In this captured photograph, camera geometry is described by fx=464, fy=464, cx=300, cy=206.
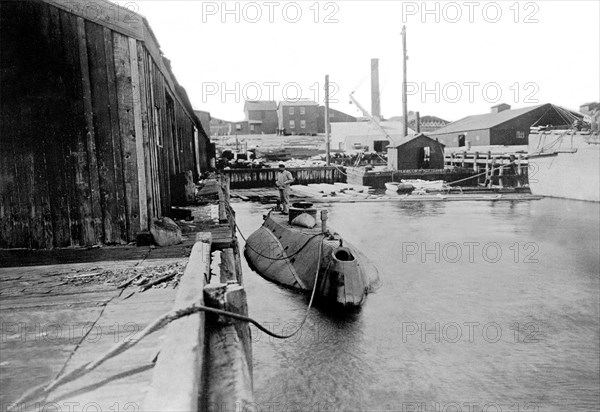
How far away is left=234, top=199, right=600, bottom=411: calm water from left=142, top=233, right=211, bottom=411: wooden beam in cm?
612

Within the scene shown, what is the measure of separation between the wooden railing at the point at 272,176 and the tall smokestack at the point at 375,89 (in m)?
29.8

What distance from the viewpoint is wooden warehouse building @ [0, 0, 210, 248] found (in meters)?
6.75

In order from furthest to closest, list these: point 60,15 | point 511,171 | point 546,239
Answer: point 511,171 < point 546,239 < point 60,15

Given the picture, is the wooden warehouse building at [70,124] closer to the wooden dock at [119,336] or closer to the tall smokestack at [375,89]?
the wooden dock at [119,336]

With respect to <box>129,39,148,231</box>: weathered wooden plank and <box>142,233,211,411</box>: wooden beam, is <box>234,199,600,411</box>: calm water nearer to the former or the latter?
<box>129,39,148,231</box>: weathered wooden plank

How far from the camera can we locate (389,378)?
9.80 meters

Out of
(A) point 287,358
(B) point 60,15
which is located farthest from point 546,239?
(B) point 60,15

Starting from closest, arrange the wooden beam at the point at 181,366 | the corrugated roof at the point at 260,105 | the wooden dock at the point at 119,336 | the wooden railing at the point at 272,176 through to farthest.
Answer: the wooden beam at the point at 181,366 < the wooden dock at the point at 119,336 < the wooden railing at the point at 272,176 < the corrugated roof at the point at 260,105

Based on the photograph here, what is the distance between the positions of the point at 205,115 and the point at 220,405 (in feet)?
198

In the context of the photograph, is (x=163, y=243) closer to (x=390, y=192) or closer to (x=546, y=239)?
(x=546, y=239)

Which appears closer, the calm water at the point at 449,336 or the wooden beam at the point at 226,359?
the wooden beam at the point at 226,359

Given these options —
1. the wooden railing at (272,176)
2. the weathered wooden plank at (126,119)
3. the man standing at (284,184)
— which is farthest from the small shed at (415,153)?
the weathered wooden plank at (126,119)

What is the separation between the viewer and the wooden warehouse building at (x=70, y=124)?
6.75m

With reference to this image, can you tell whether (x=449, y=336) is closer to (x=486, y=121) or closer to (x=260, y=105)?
(x=486, y=121)
